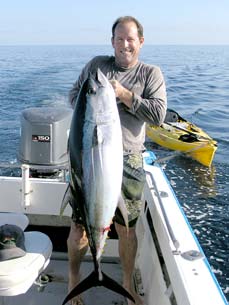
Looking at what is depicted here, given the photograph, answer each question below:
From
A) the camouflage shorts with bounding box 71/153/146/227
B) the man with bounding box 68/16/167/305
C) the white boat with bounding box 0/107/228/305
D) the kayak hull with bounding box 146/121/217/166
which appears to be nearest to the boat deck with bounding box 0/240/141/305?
the white boat with bounding box 0/107/228/305

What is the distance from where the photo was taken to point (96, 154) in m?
2.19

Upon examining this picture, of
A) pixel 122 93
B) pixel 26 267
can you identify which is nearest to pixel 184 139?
pixel 122 93

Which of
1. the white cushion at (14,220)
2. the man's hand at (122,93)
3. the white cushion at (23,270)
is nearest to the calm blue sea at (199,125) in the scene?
the white cushion at (14,220)

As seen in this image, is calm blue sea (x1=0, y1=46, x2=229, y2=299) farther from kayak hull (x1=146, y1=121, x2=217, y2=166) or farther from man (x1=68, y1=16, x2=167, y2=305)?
man (x1=68, y1=16, x2=167, y2=305)

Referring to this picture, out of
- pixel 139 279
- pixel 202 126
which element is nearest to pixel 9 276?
pixel 139 279

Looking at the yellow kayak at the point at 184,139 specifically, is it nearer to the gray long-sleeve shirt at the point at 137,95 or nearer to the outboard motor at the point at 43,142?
the outboard motor at the point at 43,142

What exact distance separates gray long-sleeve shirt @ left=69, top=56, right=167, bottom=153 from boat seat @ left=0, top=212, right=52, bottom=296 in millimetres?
835

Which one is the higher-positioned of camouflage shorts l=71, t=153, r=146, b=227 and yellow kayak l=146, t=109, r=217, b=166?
camouflage shorts l=71, t=153, r=146, b=227

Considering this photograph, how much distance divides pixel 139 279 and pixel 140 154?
3.67 feet

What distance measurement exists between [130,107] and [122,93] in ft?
0.41

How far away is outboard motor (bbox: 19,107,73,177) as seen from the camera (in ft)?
14.4

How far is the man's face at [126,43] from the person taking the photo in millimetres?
2564

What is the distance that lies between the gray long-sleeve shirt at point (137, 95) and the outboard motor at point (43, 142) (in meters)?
1.62

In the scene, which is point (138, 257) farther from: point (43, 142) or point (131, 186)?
point (43, 142)
